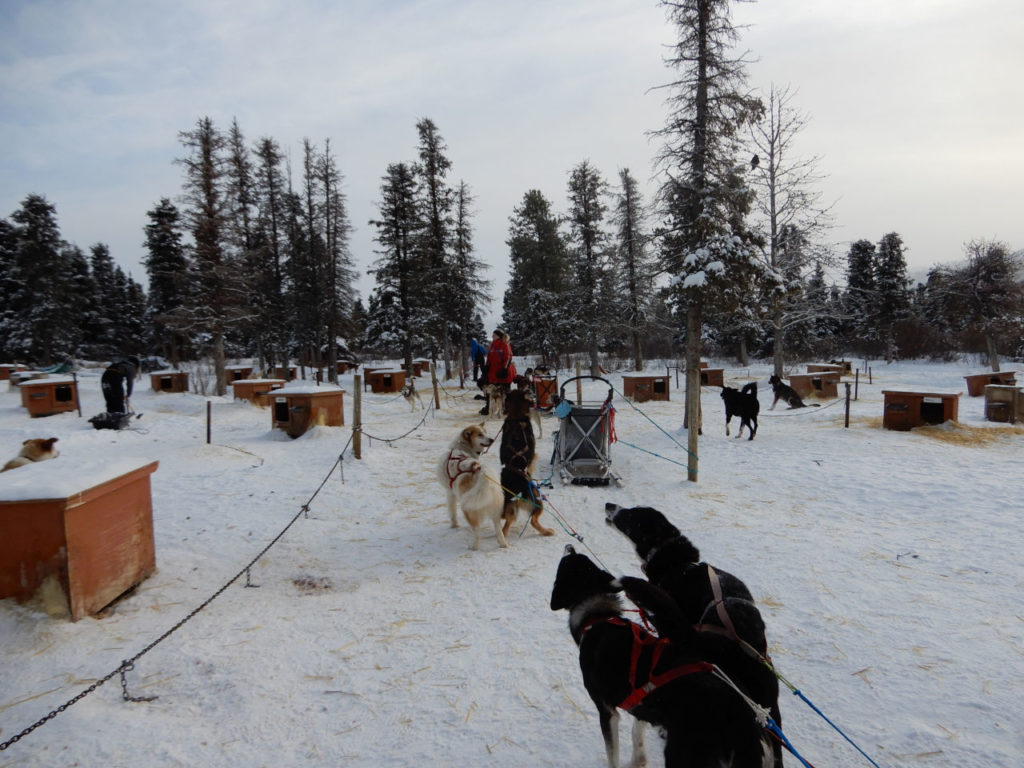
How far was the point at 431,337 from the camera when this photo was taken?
27.6 m

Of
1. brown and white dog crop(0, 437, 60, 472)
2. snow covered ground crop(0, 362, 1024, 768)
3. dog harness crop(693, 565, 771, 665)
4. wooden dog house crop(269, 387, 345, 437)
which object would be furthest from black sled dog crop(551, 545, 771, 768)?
wooden dog house crop(269, 387, 345, 437)

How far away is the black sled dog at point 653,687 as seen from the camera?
5.82ft

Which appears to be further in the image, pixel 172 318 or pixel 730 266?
pixel 172 318

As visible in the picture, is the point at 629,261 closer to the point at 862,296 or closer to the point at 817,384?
the point at 817,384

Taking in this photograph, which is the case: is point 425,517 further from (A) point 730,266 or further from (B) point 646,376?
(B) point 646,376

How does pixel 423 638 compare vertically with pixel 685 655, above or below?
below

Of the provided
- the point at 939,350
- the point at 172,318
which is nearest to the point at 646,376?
Answer: the point at 172,318

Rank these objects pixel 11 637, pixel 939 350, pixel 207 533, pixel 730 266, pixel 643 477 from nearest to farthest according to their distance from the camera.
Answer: pixel 11 637 < pixel 207 533 < pixel 643 477 < pixel 730 266 < pixel 939 350

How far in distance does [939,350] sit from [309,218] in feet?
124

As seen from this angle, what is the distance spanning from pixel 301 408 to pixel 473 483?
22.8ft

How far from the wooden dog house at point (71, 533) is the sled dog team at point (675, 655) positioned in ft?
10.5

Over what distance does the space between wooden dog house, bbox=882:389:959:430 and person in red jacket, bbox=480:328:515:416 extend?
8.36 meters

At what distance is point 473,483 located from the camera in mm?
5156

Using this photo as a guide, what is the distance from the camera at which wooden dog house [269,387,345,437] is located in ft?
35.3
